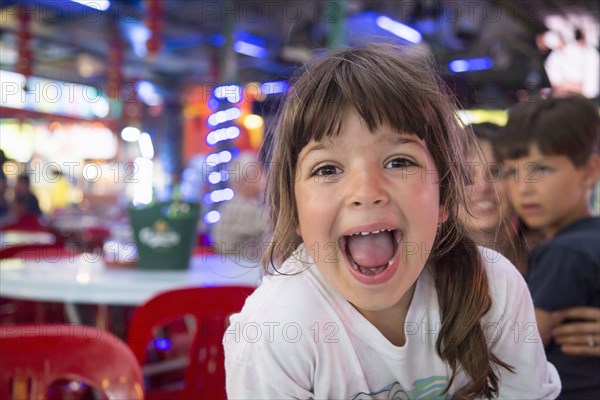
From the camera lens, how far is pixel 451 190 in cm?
94

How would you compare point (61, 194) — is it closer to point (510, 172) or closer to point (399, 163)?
point (510, 172)

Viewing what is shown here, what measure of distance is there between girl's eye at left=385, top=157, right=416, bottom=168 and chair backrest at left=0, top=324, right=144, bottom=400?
22.2 inches

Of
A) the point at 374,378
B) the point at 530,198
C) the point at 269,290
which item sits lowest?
the point at 374,378

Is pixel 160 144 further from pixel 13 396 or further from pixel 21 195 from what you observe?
pixel 13 396

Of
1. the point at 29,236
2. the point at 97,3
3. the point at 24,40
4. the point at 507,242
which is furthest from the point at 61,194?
the point at 507,242

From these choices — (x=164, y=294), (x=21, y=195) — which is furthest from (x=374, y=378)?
(x=21, y=195)

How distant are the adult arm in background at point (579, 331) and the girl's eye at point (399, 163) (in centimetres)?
59

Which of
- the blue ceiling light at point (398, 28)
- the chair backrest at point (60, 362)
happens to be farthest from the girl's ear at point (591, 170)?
the blue ceiling light at point (398, 28)

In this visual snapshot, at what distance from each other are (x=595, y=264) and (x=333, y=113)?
699 mm

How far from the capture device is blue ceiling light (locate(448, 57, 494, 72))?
6836mm

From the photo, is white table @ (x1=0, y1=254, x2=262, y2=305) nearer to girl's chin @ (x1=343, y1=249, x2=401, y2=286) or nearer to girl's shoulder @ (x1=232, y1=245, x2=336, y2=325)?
girl's shoulder @ (x1=232, y1=245, x2=336, y2=325)

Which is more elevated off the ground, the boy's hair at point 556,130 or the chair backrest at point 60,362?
the boy's hair at point 556,130

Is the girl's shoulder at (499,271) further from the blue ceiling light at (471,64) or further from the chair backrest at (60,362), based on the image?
the blue ceiling light at (471,64)

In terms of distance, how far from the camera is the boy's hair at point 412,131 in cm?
84
